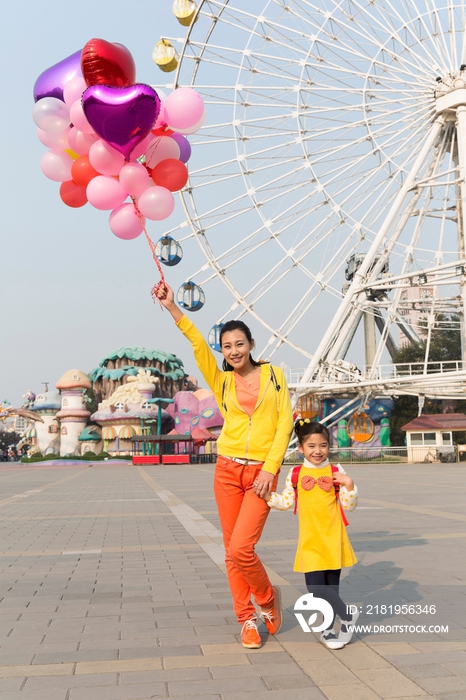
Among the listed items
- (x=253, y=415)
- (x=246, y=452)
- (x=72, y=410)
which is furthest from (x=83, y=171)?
(x=72, y=410)

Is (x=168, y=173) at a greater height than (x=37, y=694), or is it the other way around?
(x=168, y=173)

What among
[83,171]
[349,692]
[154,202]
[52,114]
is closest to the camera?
[349,692]

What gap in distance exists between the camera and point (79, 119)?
5.99 m

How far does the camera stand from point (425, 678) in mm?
3471

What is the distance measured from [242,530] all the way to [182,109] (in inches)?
145

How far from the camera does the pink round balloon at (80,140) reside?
6192 mm

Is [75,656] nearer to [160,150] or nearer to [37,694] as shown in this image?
[37,694]

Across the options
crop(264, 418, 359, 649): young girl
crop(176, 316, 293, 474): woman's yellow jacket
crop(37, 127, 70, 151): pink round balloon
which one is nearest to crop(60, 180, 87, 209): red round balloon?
crop(37, 127, 70, 151): pink round balloon

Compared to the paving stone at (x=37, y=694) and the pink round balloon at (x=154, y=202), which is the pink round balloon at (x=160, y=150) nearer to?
the pink round balloon at (x=154, y=202)

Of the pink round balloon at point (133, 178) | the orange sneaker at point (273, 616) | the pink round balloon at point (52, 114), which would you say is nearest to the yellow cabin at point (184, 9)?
the pink round balloon at point (52, 114)

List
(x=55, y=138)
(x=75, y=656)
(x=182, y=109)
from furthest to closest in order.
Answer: (x=55, y=138) → (x=182, y=109) → (x=75, y=656)

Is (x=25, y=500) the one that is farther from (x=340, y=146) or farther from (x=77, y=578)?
(x=340, y=146)

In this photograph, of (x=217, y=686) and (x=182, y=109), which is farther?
(x=182, y=109)

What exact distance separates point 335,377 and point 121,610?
26.7 metres
